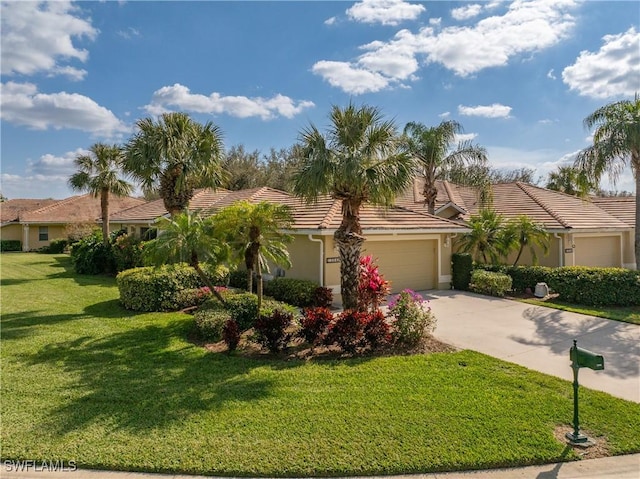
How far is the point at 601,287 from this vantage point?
43.6 feet

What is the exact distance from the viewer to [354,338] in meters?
8.16

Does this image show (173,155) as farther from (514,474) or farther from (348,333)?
(514,474)

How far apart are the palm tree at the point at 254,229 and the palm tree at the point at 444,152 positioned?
11.8 metres

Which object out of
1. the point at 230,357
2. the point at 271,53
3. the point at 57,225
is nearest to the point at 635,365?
the point at 230,357

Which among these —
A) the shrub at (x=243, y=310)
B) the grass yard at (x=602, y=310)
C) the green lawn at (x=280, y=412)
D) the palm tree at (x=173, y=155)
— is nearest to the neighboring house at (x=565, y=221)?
the grass yard at (x=602, y=310)

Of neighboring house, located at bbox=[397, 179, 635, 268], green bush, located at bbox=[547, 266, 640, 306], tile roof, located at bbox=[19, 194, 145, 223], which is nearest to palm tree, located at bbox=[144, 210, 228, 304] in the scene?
neighboring house, located at bbox=[397, 179, 635, 268]

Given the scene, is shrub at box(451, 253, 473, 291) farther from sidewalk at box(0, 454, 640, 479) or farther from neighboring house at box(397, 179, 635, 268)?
sidewalk at box(0, 454, 640, 479)

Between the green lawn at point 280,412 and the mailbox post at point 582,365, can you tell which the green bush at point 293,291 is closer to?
the green lawn at point 280,412

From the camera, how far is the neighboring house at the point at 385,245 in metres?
13.6

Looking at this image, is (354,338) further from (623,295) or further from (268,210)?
(623,295)

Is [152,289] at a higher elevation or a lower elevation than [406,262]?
lower

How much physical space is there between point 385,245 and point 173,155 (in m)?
8.70

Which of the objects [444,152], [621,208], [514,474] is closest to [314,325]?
[514,474]

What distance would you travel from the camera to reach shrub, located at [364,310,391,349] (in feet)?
27.1
